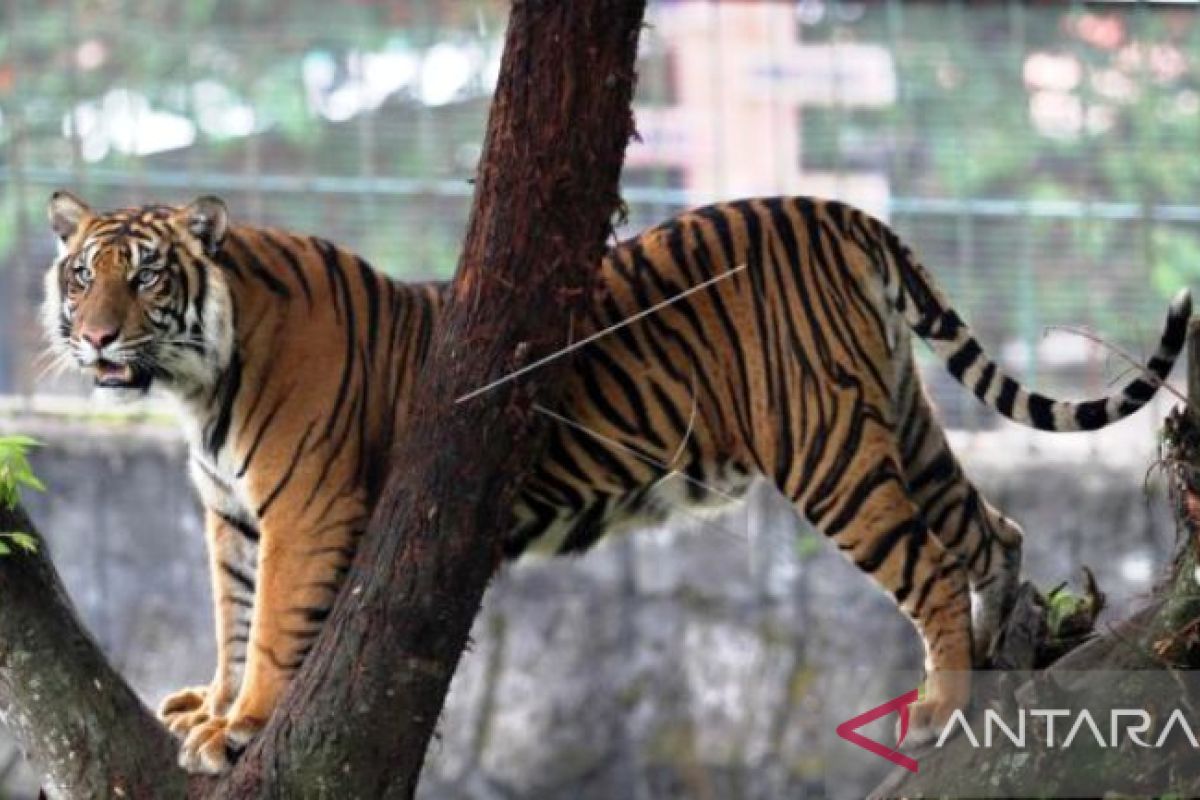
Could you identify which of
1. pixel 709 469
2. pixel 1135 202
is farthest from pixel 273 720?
pixel 1135 202

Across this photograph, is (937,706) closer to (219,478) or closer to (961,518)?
(961,518)

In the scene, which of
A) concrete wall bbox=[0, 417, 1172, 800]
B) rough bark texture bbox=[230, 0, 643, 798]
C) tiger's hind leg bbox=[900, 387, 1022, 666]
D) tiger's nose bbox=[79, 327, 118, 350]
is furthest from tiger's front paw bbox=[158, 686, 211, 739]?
concrete wall bbox=[0, 417, 1172, 800]

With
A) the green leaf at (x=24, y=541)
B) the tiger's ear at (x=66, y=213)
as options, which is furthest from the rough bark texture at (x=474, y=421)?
the tiger's ear at (x=66, y=213)

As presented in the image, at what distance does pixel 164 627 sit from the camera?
28.9 ft

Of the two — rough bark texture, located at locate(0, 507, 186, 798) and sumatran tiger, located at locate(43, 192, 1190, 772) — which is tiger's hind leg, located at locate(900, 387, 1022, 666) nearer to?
sumatran tiger, located at locate(43, 192, 1190, 772)

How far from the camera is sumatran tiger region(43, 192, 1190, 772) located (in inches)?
208

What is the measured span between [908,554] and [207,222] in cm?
172

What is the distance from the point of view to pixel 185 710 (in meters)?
5.72

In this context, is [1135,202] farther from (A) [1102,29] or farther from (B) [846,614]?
(B) [846,614]

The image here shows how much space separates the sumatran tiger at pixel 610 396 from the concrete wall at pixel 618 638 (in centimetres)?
322

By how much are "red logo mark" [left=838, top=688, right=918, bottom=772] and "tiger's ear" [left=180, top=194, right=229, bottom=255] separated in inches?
73.6

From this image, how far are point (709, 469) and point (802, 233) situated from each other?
1.90 feet

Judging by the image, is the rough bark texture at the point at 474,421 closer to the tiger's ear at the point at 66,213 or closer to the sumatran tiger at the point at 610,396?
the sumatran tiger at the point at 610,396

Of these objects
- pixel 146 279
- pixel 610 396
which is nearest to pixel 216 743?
pixel 146 279
